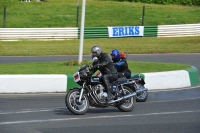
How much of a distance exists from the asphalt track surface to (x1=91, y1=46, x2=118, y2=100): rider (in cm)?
66

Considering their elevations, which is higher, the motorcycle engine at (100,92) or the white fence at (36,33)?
the motorcycle engine at (100,92)

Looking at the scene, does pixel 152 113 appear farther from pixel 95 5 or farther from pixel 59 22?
pixel 95 5

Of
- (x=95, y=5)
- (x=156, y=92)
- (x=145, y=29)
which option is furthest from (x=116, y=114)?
(x=95, y=5)

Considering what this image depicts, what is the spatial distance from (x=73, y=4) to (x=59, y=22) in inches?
273

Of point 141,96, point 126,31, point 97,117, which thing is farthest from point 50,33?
point 97,117

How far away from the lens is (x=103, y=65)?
12.8 metres

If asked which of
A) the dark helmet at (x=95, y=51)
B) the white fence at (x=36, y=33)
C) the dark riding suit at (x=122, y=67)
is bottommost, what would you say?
the white fence at (x=36, y=33)

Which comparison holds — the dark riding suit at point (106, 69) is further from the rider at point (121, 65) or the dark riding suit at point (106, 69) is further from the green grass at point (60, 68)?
A: the green grass at point (60, 68)

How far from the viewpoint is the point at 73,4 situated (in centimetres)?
4553

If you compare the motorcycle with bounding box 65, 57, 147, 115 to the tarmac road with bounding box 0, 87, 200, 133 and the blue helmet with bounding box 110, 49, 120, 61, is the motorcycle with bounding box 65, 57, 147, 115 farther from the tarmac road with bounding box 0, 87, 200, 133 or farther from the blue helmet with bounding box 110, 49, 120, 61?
the blue helmet with bounding box 110, 49, 120, 61

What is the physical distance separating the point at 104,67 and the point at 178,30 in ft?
74.9

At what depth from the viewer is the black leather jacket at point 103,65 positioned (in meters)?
12.7

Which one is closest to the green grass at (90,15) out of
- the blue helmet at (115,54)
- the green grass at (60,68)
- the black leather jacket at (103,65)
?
the green grass at (60,68)

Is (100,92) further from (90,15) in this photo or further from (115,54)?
(90,15)
